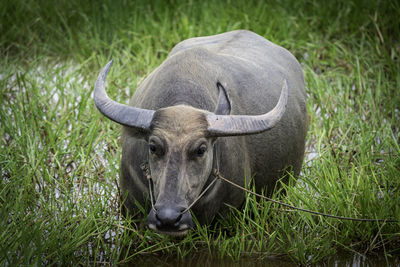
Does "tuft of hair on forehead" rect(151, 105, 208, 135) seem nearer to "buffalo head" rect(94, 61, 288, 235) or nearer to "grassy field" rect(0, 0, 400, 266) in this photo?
"buffalo head" rect(94, 61, 288, 235)

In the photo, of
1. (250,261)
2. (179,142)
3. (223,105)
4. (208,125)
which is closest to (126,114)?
(179,142)

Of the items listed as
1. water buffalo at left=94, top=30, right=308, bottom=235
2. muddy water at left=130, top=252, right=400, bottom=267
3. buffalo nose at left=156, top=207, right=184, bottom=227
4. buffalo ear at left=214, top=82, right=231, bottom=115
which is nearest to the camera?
buffalo nose at left=156, top=207, right=184, bottom=227

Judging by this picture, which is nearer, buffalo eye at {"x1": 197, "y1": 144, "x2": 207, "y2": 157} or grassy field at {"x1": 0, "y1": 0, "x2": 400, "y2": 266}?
buffalo eye at {"x1": 197, "y1": 144, "x2": 207, "y2": 157}

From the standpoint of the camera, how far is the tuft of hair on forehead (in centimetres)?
344

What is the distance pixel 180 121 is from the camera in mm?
3469

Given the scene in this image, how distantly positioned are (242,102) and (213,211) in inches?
32.8

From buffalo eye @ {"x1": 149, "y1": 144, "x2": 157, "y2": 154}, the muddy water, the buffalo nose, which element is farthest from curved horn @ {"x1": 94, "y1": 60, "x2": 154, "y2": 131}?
the muddy water

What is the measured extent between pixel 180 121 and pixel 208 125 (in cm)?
16

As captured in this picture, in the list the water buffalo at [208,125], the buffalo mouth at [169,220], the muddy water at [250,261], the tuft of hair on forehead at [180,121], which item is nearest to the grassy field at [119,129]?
the muddy water at [250,261]

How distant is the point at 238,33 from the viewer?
5289mm

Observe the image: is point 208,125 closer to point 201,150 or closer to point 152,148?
point 201,150

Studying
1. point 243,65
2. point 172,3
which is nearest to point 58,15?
point 172,3

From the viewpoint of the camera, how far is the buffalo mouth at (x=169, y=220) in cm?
322

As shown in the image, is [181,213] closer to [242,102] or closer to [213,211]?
[213,211]
